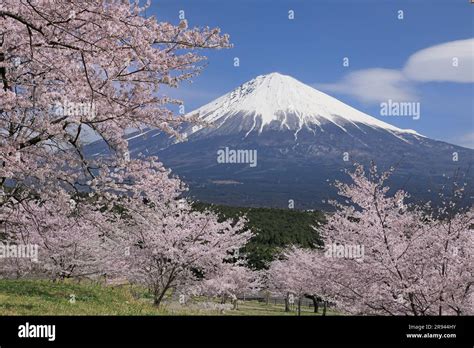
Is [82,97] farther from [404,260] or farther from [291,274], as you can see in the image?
[291,274]

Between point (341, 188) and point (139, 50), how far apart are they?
8982 mm

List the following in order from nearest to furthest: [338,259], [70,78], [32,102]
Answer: [70,78] < [32,102] < [338,259]

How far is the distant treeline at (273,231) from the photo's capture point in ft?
196

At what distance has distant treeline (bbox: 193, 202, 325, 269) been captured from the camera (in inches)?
2346

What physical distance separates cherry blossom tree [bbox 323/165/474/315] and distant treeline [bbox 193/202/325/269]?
117ft

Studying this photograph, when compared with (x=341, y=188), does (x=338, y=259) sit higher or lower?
lower

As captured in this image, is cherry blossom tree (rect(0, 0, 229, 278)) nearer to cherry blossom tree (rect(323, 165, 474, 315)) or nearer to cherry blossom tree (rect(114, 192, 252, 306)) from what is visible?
cherry blossom tree (rect(323, 165, 474, 315))

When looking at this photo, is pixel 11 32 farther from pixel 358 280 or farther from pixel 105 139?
pixel 358 280

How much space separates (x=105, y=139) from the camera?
986 cm

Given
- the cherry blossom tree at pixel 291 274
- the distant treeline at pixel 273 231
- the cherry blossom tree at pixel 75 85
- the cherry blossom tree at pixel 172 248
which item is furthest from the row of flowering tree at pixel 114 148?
the distant treeline at pixel 273 231

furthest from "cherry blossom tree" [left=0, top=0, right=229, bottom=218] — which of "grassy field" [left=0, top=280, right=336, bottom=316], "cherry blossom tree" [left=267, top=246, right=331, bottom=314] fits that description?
"cherry blossom tree" [left=267, top=246, right=331, bottom=314]

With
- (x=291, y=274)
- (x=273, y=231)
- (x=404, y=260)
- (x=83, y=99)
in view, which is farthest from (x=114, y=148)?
(x=273, y=231)
